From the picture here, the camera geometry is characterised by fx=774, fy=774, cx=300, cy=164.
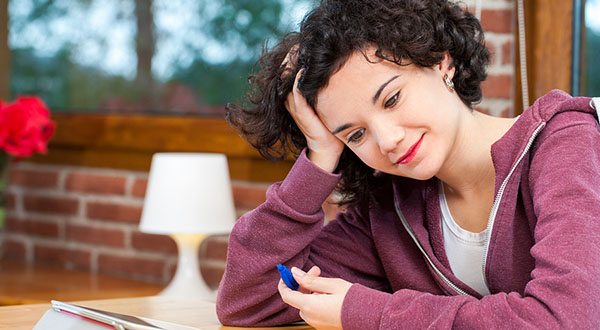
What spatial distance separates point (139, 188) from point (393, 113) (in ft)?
4.54

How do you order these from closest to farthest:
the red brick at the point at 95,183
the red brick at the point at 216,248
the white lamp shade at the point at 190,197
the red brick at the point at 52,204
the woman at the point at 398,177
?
the woman at the point at 398,177 < the white lamp shade at the point at 190,197 < the red brick at the point at 216,248 < the red brick at the point at 95,183 < the red brick at the point at 52,204

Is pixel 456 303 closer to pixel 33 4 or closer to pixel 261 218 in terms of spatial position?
pixel 261 218

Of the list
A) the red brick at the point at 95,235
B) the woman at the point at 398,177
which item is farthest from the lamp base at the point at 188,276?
the woman at the point at 398,177

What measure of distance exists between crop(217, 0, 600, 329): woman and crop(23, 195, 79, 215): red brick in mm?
1342

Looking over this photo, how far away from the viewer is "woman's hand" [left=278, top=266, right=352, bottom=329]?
921mm

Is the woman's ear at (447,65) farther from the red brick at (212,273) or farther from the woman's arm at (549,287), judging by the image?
the red brick at (212,273)

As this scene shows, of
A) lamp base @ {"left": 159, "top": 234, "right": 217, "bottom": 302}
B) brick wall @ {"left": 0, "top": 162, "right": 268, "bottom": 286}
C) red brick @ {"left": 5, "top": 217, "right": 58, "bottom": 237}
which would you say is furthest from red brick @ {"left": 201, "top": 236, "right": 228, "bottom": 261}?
red brick @ {"left": 5, "top": 217, "right": 58, "bottom": 237}

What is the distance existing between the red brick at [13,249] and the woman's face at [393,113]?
1819 millimetres

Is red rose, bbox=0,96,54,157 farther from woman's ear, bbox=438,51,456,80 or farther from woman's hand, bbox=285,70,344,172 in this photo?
woman's ear, bbox=438,51,456,80

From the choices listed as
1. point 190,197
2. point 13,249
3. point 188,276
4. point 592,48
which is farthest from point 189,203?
point 13,249

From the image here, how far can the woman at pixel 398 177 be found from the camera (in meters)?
0.91

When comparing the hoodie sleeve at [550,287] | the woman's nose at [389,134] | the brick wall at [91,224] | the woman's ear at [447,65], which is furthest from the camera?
the brick wall at [91,224]

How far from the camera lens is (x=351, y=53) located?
1.05 m

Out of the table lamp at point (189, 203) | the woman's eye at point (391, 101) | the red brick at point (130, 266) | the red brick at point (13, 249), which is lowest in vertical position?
the red brick at point (13, 249)
